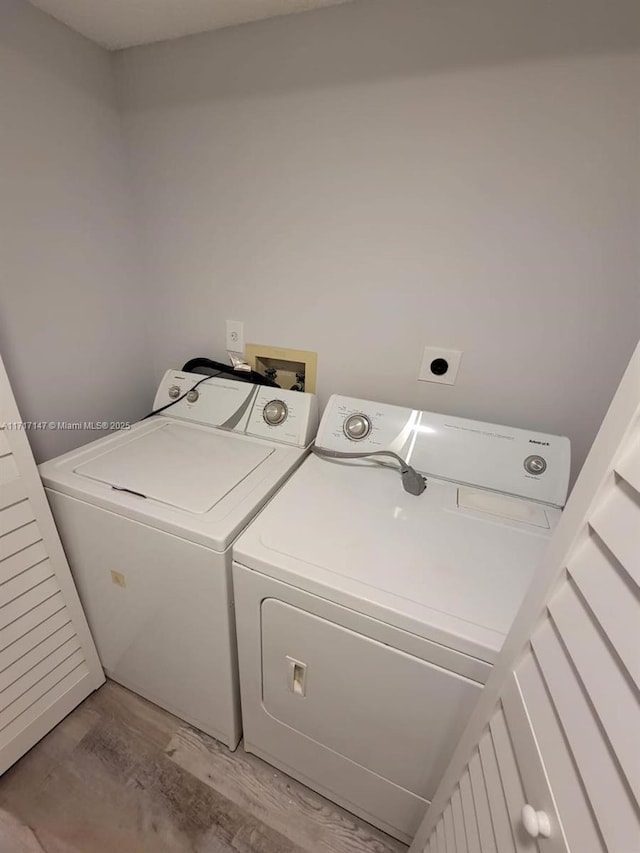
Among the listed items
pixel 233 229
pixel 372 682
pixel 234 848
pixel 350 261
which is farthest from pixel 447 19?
pixel 234 848

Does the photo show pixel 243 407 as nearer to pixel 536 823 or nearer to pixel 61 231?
pixel 61 231

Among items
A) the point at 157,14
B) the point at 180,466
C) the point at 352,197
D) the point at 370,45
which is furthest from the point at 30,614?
the point at 370,45

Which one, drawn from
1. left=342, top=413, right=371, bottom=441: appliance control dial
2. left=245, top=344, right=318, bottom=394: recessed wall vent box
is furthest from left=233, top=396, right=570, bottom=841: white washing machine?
left=245, top=344, right=318, bottom=394: recessed wall vent box

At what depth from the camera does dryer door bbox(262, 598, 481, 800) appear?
705mm

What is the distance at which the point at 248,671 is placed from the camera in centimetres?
95

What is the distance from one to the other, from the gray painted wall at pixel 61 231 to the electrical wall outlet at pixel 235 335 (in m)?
0.44

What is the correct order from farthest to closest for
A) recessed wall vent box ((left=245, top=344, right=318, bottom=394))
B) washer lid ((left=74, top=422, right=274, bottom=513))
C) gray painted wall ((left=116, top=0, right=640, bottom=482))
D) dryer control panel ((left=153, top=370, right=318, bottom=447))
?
1. recessed wall vent box ((left=245, top=344, right=318, bottom=394))
2. dryer control panel ((left=153, top=370, right=318, bottom=447))
3. washer lid ((left=74, top=422, right=274, bottom=513))
4. gray painted wall ((left=116, top=0, right=640, bottom=482))

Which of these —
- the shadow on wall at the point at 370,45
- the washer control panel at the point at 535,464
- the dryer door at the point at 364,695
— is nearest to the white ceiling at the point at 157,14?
the shadow on wall at the point at 370,45

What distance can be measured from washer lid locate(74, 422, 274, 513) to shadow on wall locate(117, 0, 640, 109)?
3.59 feet

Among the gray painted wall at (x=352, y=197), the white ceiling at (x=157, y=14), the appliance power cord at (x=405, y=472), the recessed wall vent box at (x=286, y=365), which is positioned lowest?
the appliance power cord at (x=405, y=472)

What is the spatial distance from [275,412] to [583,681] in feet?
3.37

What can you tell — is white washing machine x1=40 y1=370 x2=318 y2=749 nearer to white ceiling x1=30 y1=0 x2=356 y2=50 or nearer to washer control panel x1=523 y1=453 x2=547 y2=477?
washer control panel x1=523 y1=453 x2=547 y2=477

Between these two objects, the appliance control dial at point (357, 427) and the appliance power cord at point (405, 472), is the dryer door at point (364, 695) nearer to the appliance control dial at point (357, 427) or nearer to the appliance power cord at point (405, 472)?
the appliance power cord at point (405, 472)

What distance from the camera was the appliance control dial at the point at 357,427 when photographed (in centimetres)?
114
